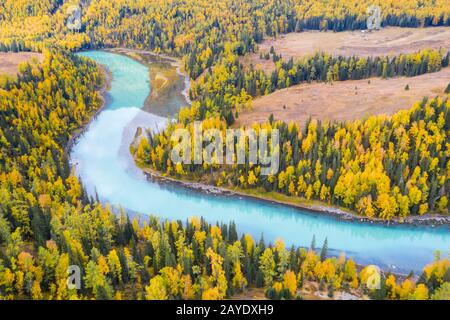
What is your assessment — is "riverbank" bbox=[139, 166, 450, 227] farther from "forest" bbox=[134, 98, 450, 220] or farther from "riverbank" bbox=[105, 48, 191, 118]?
"riverbank" bbox=[105, 48, 191, 118]

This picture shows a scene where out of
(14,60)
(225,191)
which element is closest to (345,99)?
(225,191)

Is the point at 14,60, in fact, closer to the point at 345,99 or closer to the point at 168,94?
the point at 168,94

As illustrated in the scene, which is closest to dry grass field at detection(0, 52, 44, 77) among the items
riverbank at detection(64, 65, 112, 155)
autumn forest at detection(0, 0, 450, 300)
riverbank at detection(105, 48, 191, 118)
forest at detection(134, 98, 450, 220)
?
autumn forest at detection(0, 0, 450, 300)

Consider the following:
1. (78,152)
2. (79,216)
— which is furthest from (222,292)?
(78,152)

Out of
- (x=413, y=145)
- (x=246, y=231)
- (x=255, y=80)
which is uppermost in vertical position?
(x=255, y=80)

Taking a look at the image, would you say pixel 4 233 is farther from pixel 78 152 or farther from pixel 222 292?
pixel 78 152
